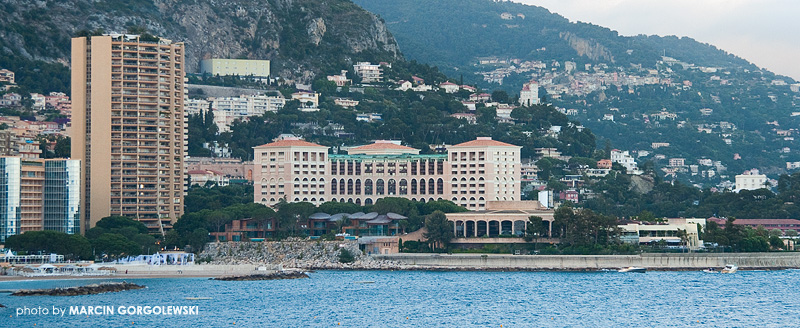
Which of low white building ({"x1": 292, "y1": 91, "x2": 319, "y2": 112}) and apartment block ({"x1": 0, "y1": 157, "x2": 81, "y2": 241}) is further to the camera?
low white building ({"x1": 292, "y1": 91, "x2": 319, "y2": 112})

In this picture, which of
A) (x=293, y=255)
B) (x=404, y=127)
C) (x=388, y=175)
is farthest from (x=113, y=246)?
(x=404, y=127)

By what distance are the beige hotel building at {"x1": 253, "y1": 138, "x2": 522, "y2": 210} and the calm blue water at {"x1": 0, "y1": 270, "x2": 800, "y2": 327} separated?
118ft

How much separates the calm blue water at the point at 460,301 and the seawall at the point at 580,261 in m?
3.76

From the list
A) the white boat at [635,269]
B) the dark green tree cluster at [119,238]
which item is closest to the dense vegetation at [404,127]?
the dark green tree cluster at [119,238]

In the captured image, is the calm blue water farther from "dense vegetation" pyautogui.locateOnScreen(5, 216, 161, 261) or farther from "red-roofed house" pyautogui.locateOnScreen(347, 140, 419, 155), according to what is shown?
"red-roofed house" pyautogui.locateOnScreen(347, 140, 419, 155)

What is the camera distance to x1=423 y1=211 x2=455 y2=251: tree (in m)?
124

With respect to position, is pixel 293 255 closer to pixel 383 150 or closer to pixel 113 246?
pixel 113 246

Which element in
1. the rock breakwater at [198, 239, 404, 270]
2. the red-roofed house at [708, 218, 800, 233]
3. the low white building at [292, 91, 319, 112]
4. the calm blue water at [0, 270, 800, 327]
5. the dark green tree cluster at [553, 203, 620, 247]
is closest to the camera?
the calm blue water at [0, 270, 800, 327]

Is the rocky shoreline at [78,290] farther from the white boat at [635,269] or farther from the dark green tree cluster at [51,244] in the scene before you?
the white boat at [635,269]

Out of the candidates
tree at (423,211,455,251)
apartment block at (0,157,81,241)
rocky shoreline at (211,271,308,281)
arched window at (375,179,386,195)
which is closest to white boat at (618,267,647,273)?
tree at (423,211,455,251)

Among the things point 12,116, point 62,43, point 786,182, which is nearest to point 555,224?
point 786,182

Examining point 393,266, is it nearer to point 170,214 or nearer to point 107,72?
point 170,214

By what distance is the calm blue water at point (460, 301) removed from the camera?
80.5 meters

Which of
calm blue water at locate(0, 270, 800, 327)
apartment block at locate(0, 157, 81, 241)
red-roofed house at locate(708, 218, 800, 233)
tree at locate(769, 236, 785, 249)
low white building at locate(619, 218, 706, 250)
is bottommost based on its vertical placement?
calm blue water at locate(0, 270, 800, 327)
